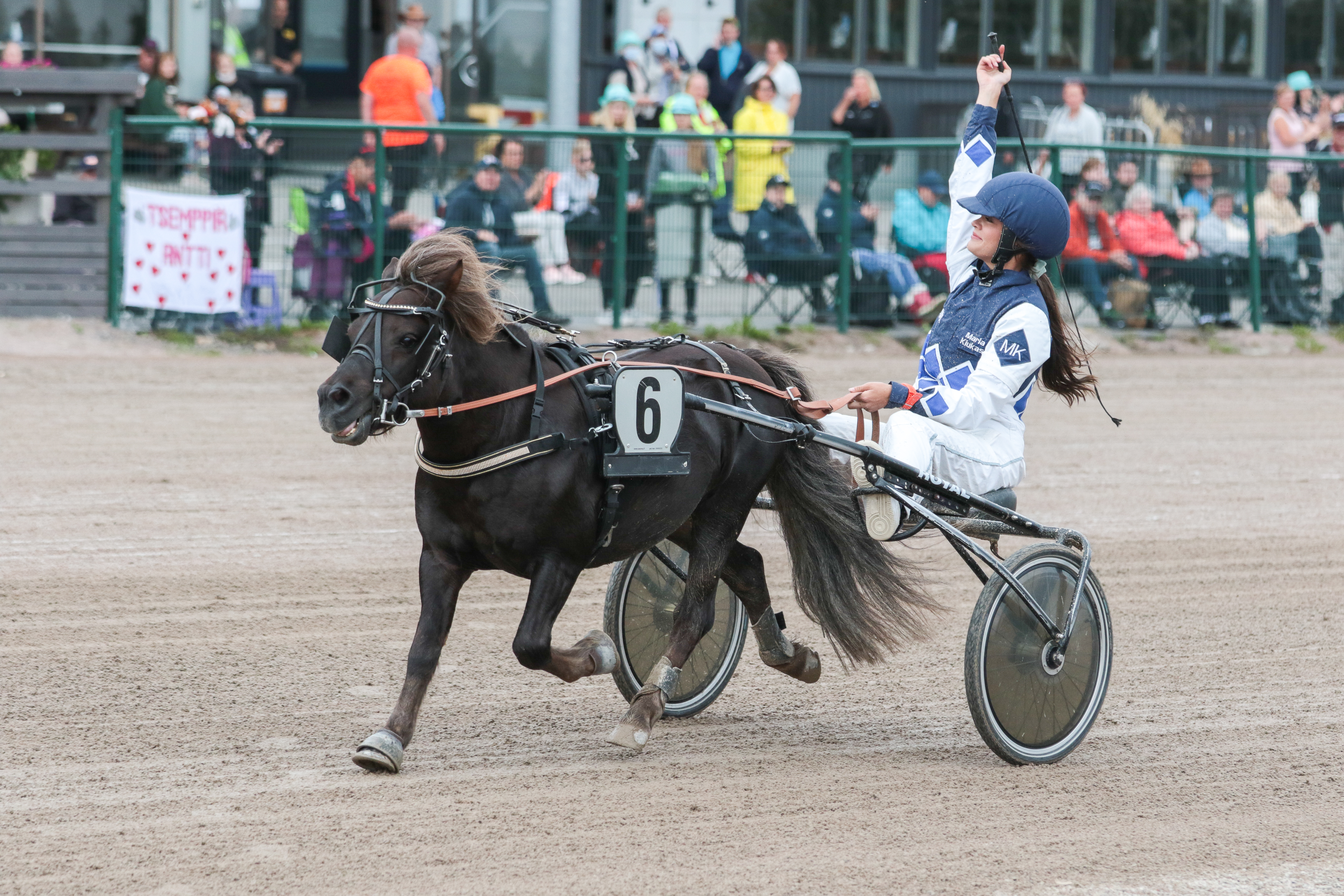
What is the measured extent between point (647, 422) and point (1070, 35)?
59.9 feet

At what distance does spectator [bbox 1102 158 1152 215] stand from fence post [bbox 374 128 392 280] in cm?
545

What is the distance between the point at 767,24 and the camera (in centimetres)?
1927

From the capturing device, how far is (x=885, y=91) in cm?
2005

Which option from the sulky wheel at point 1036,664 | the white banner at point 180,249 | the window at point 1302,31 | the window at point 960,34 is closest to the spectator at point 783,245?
the white banner at point 180,249

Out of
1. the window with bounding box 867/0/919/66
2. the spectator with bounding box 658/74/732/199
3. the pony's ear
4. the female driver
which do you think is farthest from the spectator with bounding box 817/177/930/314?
the pony's ear

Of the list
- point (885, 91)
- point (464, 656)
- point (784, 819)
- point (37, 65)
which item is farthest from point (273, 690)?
point (885, 91)

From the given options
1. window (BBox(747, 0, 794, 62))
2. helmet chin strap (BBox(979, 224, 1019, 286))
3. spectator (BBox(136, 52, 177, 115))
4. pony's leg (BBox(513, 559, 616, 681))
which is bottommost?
pony's leg (BBox(513, 559, 616, 681))

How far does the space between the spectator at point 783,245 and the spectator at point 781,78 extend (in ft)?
8.03

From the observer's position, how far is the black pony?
3949 mm

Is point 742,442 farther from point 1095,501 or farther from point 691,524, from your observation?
point 1095,501

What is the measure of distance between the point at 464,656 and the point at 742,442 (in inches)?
54.5

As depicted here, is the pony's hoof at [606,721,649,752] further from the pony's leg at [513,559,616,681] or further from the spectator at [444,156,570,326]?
the spectator at [444,156,570,326]

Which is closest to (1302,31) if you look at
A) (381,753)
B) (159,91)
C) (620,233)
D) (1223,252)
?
(1223,252)

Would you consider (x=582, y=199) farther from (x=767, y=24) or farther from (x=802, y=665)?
(x=767, y=24)
